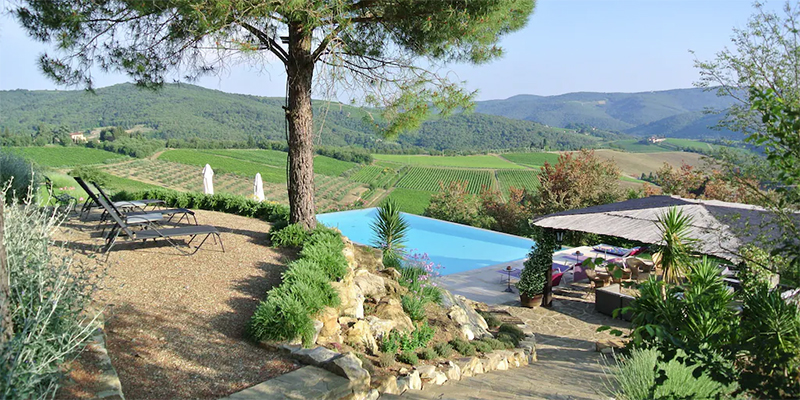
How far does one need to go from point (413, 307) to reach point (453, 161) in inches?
1697

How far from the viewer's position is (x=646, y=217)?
7.57 m

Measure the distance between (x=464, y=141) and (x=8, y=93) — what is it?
156 ft

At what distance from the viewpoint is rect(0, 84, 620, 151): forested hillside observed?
4428 cm

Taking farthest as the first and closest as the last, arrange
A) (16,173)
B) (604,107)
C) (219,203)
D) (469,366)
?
(604,107) < (219,203) < (16,173) < (469,366)

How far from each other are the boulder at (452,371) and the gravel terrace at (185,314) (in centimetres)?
143

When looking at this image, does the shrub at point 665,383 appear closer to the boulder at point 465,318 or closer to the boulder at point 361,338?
the boulder at point 361,338

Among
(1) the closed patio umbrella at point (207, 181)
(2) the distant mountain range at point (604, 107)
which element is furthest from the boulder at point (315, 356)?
(2) the distant mountain range at point (604, 107)

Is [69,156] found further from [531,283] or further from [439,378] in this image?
[439,378]

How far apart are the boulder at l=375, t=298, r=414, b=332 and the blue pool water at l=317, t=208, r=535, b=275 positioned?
6822mm

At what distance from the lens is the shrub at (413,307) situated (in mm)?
5402

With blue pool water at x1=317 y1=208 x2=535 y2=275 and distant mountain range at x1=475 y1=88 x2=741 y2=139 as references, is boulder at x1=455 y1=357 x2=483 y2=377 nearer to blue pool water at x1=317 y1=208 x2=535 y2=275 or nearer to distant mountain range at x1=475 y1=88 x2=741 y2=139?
blue pool water at x1=317 y1=208 x2=535 y2=275

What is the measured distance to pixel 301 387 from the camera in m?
3.29

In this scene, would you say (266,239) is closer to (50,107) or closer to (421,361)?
(421,361)

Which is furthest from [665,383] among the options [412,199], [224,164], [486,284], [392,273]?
[224,164]
